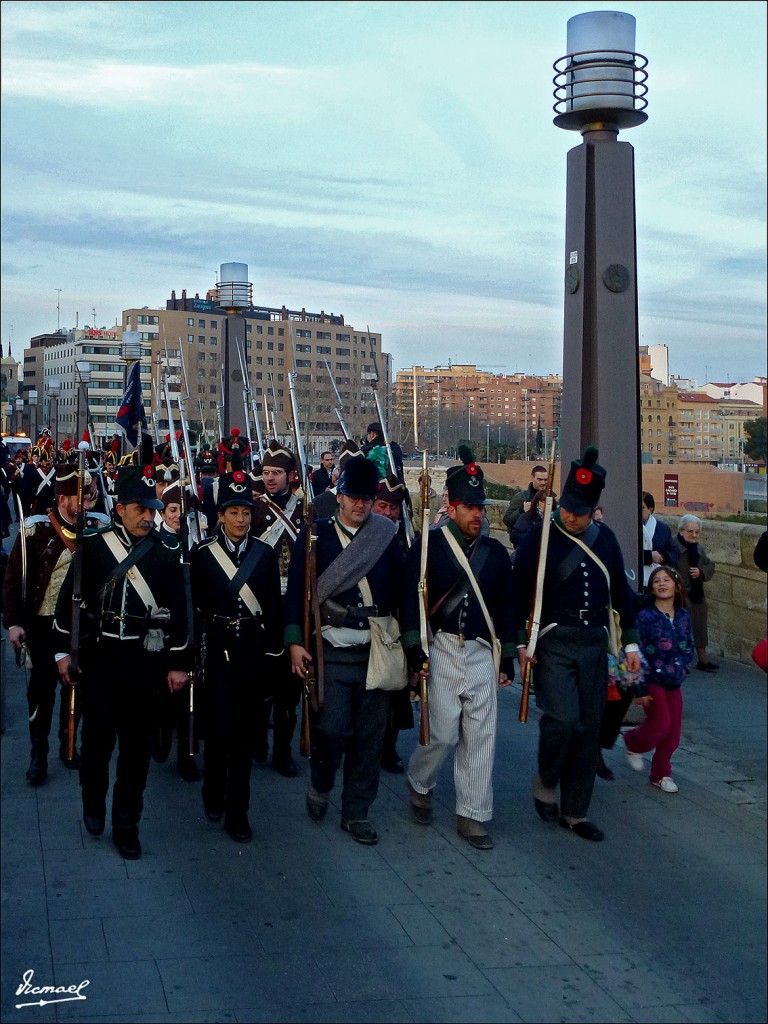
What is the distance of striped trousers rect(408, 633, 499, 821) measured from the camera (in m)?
6.55

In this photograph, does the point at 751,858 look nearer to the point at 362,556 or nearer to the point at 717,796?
the point at 717,796

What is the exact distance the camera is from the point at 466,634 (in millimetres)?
6523

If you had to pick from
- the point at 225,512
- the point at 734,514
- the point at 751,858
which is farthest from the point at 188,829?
the point at 734,514

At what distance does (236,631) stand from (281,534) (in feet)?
6.15

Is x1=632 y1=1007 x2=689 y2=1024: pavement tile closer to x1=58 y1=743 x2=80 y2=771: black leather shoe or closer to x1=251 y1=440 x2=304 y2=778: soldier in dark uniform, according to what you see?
x1=251 y1=440 x2=304 y2=778: soldier in dark uniform

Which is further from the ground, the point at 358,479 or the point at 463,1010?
the point at 358,479

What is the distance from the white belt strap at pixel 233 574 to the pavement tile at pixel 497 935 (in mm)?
1828

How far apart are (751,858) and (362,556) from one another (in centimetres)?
281

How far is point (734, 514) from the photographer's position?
14414 millimetres

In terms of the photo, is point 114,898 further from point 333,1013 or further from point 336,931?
point 333,1013

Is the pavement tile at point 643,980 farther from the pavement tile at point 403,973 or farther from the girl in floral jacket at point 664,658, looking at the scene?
the girl in floral jacket at point 664,658

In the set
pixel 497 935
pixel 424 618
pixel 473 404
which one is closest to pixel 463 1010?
pixel 497 935

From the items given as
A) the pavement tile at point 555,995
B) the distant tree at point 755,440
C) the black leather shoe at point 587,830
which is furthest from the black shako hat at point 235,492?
the distant tree at point 755,440

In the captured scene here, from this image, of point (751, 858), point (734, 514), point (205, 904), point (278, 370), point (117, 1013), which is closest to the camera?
point (117, 1013)
